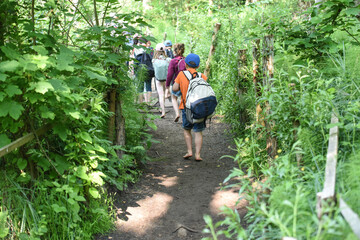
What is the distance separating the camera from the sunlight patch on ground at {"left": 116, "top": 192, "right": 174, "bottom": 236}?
416cm

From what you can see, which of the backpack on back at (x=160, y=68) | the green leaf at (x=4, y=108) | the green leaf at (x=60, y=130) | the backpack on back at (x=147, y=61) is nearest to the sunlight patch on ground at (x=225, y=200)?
the green leaf at (x=60, y=130)

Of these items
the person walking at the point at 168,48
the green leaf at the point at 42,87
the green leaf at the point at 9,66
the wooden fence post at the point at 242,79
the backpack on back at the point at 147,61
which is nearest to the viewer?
the green leaf at the point at 9,66

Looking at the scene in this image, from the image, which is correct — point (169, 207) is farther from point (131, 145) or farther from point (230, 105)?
point (230, 105)

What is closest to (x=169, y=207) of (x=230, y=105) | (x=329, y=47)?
(x=329, y=47)

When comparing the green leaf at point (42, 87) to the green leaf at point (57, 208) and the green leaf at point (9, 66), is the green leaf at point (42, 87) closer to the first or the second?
the green leaf at point (9, 66)

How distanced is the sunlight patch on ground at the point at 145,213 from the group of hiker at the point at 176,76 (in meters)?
1.59

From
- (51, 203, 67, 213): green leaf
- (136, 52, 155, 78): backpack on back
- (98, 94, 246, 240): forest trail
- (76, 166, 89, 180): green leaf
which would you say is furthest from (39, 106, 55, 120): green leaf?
(136, 52, 155, 78): backpack on back

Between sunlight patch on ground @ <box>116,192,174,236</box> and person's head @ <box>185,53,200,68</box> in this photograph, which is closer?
sunlight patch on ground @ <box>116,192,174,236</box>

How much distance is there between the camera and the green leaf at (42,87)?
2801mm

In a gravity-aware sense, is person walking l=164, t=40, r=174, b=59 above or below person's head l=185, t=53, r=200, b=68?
below

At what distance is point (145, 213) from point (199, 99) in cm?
210

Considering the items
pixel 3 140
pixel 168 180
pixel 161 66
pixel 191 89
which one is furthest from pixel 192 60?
pixel 3 140

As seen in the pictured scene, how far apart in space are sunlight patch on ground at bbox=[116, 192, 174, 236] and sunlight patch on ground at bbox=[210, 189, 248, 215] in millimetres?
589

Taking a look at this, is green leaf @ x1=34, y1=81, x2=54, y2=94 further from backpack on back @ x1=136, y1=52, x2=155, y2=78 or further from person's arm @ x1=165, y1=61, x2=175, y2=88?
backpack on back @ x1=136, y1=52, x2=155, y2=78
